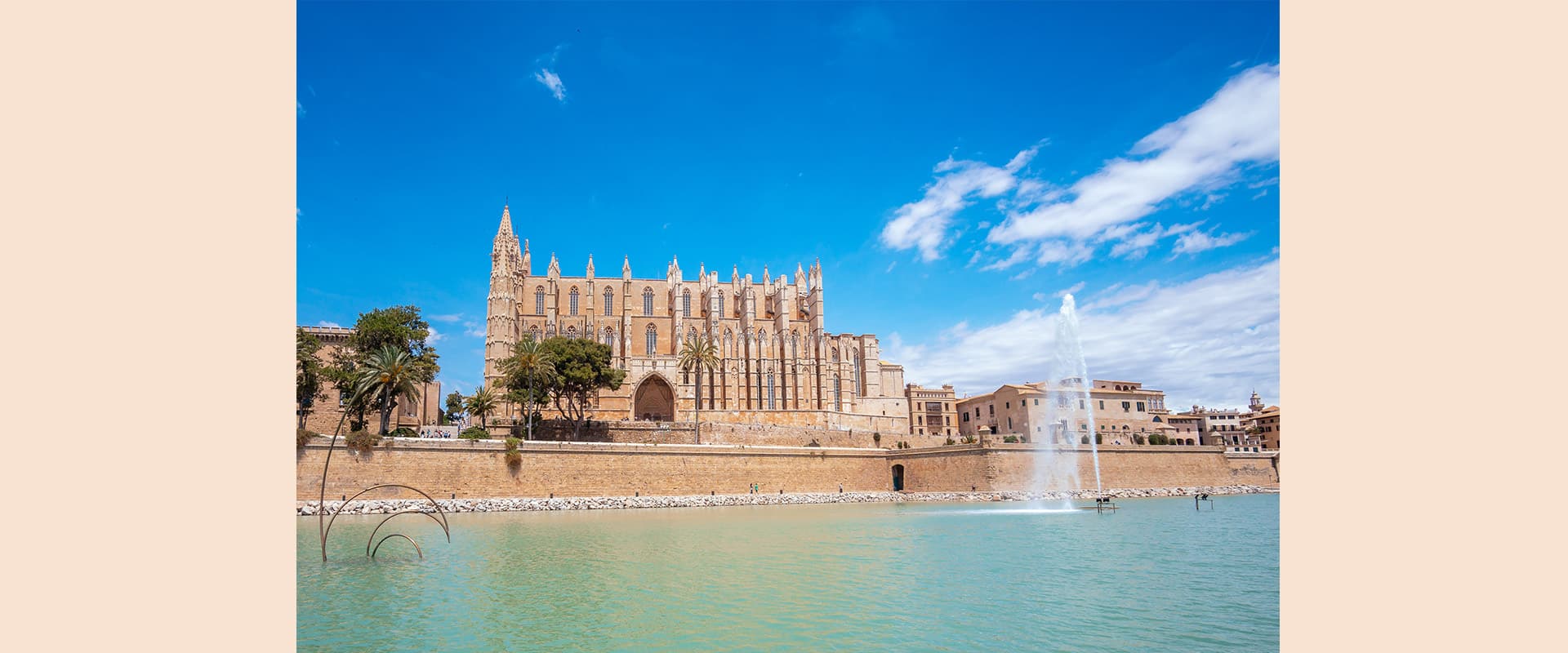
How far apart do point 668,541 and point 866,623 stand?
1166 cm

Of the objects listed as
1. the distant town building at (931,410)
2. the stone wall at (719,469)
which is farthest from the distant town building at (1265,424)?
the distant town building at (931,410)

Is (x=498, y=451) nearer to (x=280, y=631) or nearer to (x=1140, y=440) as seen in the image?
(x=280, y=631)

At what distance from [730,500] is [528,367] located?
13.0 meters

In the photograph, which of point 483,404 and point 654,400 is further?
point 654,400

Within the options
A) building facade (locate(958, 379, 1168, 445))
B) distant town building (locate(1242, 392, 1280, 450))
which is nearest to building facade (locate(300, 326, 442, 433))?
building facade (locate(958, 379, 1168, 445))

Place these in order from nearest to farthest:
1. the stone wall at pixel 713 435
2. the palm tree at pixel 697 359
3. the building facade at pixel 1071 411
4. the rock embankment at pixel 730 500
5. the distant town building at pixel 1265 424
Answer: the rock embankment at pixel 730 500, the stone wall at pixel 713 435, the palm tree at pixel 697 359, the building facade at pixel 1071 411, the distant town building at pixel 1265 424

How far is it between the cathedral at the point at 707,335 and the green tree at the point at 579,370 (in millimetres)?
7759

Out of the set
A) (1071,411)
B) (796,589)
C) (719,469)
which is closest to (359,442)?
(719,469)

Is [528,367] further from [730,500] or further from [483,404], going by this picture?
[730,500]

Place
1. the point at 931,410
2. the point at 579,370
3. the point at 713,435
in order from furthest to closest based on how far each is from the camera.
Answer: the point at 931,410 → the point at 713,435 → the point at 579,370

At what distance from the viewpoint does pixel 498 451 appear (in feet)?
120

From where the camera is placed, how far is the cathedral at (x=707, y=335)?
59875 mm

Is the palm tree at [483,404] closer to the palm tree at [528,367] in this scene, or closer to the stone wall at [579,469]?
the palm tree at [528,367]

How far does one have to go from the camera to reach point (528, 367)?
43.9 meters
